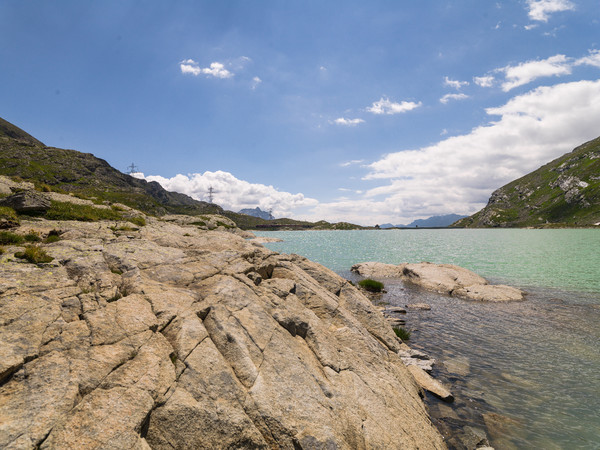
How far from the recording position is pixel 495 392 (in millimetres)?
17250

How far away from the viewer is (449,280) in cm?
4584

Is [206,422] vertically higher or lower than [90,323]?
lower

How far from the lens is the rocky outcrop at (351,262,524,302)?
126 feet

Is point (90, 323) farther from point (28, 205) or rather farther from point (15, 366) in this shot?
point (28, 205)

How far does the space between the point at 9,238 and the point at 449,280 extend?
5143cm

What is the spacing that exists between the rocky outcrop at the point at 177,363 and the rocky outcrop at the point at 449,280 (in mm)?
30590

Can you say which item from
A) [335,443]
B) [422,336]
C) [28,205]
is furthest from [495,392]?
[28,205]

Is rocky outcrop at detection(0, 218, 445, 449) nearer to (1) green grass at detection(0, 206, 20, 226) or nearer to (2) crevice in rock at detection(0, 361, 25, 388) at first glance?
(2) crevice in rock at detection(0, 361, 25, 388)

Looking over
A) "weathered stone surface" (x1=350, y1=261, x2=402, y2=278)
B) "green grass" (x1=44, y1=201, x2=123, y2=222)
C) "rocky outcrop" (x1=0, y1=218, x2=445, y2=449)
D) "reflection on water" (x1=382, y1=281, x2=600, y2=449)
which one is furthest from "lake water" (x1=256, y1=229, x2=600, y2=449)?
"green grass" (x1=44, y1=201, x2=123, y2=222)

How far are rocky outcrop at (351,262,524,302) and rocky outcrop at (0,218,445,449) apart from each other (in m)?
30.6

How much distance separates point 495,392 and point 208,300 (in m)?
18.5

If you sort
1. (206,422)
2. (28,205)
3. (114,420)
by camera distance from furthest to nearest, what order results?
(28,205), (206,422), (114,420)

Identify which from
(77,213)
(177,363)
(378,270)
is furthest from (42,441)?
(378,270)

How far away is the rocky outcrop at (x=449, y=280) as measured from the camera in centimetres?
3841
